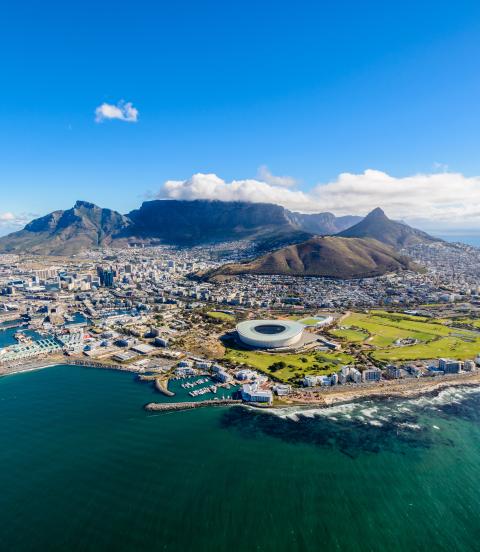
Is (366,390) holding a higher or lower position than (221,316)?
lower

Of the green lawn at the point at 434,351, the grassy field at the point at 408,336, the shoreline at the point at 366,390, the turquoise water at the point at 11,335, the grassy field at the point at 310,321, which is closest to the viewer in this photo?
the shoreline at the point at 366,390

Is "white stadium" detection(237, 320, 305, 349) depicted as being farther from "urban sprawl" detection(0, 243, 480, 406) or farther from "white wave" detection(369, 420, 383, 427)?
"white wave" detection(369, 420, 383, 427)

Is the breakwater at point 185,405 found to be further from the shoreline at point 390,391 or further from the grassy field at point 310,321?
the grassy field at point 310,321

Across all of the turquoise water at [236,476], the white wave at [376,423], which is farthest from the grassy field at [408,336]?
the white wave at [376,423]

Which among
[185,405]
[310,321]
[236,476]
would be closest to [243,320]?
[310,321]

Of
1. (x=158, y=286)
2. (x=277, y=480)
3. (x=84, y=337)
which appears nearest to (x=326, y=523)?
(x=277, y=480)

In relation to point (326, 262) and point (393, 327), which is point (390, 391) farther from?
point (326, 262)

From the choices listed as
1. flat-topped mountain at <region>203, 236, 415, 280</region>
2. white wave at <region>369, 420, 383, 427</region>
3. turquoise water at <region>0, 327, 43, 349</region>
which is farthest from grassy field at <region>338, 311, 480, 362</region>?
turquoise water at <region>0, 327, 43, 349</region>

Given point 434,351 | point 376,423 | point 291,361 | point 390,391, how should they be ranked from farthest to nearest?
point 434,351
point 291,361
point 390,391
point 376,423
